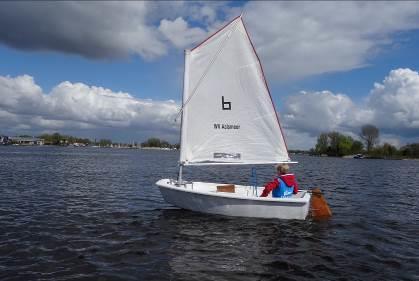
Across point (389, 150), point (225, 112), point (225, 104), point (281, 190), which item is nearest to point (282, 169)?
point (281, 190)

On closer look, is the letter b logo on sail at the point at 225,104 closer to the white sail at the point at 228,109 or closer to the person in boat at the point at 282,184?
the white sail at the point at 228,109

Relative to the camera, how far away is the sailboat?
18297mm

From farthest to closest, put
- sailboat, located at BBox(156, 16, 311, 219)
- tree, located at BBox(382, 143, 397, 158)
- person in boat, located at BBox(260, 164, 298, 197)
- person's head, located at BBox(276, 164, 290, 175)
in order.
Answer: tree, located at BBox(382, 143, 397, 158) < sailboat, located at BBox(156, 16, 311, 219) < person's head, located at BBox(276, 164, 290, 175) < person in boat, located at BBox(260, 164, 298, 197)

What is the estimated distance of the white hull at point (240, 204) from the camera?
664 inches

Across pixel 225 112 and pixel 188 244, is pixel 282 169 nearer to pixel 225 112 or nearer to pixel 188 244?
pixel 225 112

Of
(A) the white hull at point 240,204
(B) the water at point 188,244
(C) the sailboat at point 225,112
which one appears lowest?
(B) the water at point 188,244

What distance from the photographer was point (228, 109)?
62.0ft

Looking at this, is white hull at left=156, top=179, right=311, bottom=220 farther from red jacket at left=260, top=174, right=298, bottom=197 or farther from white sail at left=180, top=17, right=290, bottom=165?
white sail at left=180, top=17, right=290, bottom=165

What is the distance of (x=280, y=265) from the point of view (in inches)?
471

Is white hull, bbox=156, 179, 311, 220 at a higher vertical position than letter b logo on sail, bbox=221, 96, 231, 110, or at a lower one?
lower

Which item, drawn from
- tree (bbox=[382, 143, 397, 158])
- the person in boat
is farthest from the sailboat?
tree (bbox=[382, 143, 397, 158])

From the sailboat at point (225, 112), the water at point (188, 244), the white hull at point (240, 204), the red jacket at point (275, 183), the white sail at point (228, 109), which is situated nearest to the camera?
the water at point (188, 244)

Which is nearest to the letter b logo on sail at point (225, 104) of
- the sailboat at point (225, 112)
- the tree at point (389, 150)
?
the sailboat at point (225, 112)

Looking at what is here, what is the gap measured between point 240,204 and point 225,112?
177 inches
